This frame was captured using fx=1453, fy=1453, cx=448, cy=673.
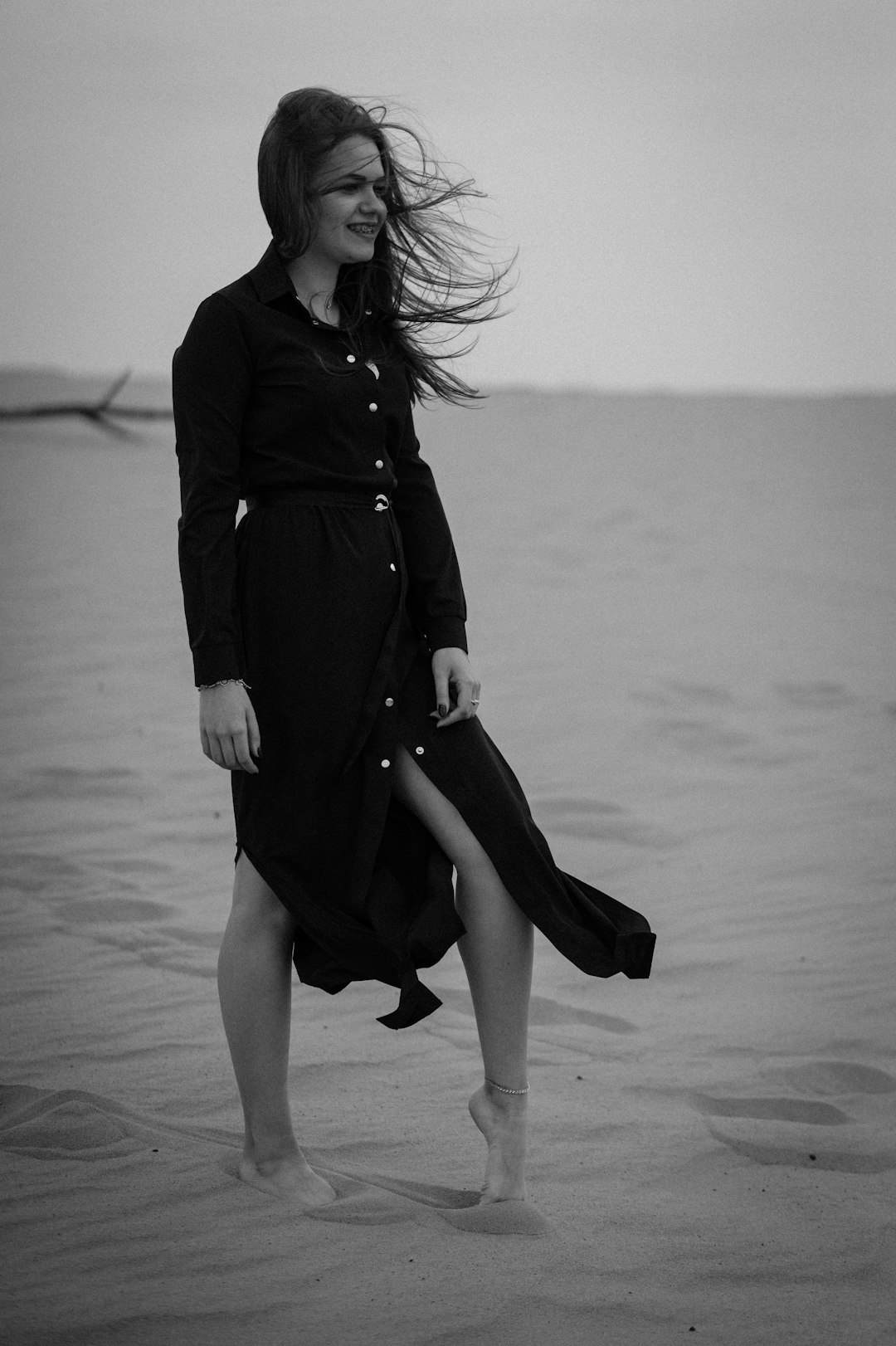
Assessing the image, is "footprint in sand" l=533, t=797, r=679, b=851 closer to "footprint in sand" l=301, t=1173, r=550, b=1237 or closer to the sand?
the sand

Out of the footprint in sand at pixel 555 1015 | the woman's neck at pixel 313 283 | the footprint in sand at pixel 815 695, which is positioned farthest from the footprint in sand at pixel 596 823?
the woman's neck at pixel 313 283

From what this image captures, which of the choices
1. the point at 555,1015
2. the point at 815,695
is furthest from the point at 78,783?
the point at 815,695

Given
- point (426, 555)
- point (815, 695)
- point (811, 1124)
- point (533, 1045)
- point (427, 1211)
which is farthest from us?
point (815, 695)

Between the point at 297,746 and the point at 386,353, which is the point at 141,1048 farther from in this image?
the point at 386,353

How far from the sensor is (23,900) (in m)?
3.85

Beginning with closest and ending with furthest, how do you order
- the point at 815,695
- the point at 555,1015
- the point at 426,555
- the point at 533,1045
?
the point at 426,555
the point at 533,1045
the point at 555,1015
the point at 815,695

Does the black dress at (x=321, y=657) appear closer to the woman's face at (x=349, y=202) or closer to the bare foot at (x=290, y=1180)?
the woman's face at (x=349, y=202)

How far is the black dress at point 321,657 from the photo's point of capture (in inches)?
88.1

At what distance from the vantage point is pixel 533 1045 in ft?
10.3

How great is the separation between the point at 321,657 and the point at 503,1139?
832mm

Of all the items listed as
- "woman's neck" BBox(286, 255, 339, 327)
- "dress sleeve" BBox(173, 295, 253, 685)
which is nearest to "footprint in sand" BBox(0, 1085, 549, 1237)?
"dress sleeve" BBox(173, 295, 253, 685)

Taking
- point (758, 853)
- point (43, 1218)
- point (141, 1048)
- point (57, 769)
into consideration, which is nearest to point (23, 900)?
point (141, 1048)

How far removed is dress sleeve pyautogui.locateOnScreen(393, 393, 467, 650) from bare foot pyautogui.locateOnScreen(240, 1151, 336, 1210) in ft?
2.93

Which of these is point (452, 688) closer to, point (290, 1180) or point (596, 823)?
point (290, 1180)
